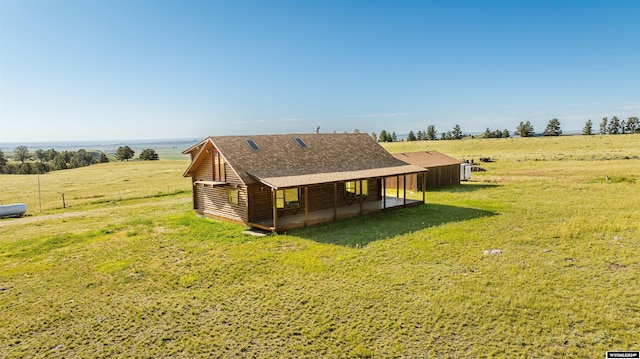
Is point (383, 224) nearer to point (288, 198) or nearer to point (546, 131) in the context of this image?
point (288, 198)

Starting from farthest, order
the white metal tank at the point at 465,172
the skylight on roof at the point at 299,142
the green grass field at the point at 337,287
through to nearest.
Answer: the white metal tank at the point at 465,172 < the skylight on roof at the point at 299,142 < the green grass field at the point at 337,287

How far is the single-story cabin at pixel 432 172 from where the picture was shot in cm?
2994

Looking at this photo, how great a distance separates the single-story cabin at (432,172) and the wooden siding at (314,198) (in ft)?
21.3

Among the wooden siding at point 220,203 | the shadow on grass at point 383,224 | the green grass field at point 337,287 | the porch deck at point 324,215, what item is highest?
the wooden siding at point 220,203

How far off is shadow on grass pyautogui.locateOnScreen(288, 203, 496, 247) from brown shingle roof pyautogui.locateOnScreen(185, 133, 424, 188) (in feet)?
7.39

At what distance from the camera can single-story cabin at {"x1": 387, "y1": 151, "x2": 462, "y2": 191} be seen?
98.2 feet

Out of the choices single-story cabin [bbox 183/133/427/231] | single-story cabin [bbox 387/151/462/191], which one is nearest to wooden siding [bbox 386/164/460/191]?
single-story cabin [bbox 387/151/462/191]

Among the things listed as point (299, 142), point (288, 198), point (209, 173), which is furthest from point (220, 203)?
point (299, 142)

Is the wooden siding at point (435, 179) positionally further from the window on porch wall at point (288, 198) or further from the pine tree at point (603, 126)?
the pine tree at point (603, 126)

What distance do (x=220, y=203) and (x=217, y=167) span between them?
200 cm

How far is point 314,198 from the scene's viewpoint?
Answer: 20812 mm

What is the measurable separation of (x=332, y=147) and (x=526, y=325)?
17.4 metres

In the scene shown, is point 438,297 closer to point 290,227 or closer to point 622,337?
point 622,337

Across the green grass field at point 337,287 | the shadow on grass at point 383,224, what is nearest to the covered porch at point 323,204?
the shadow on grass at point 383,224
